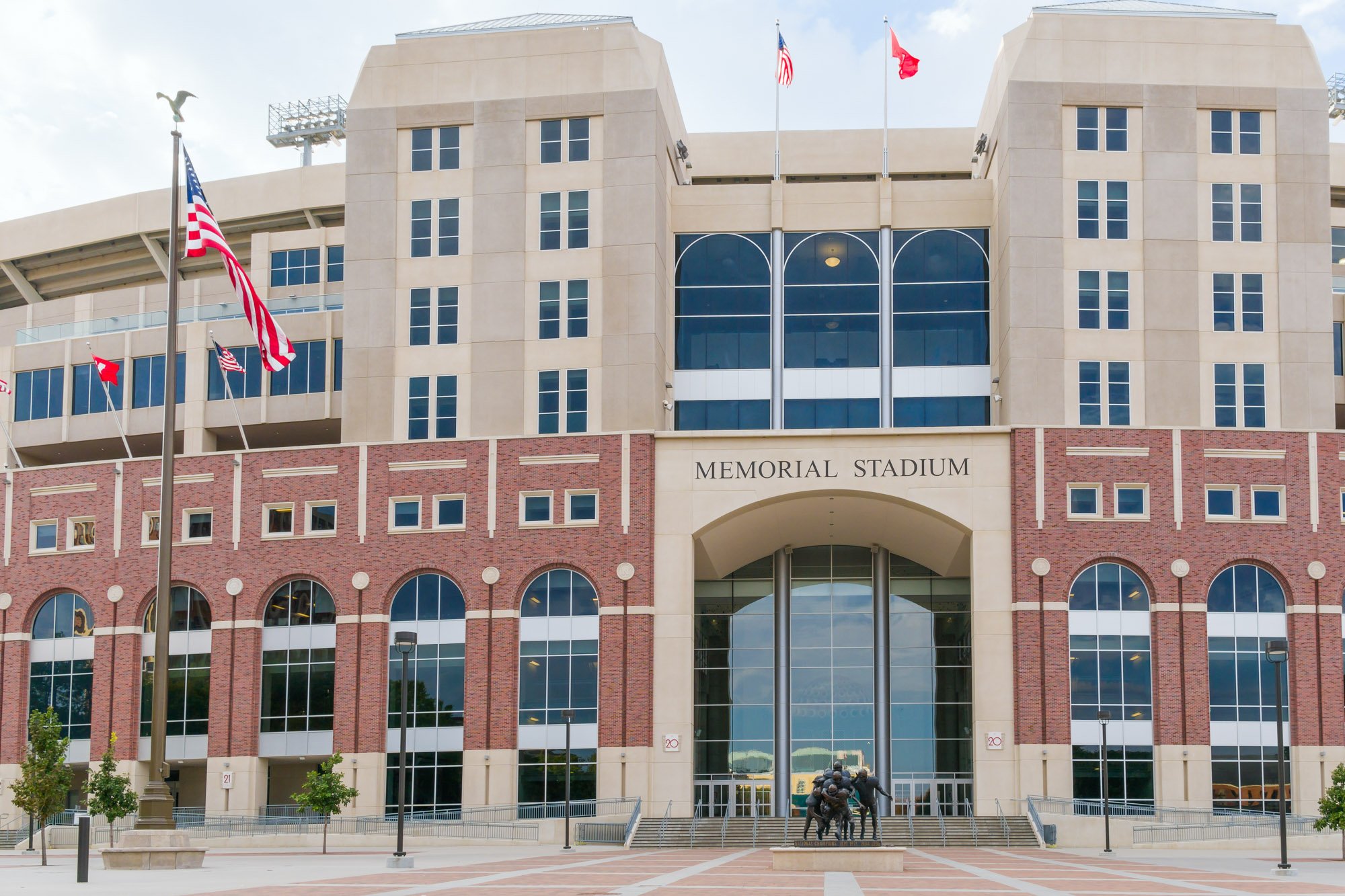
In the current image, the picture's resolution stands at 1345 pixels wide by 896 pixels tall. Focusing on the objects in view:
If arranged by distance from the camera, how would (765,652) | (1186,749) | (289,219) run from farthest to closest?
(289,219)
(765,652)
(1186,749)

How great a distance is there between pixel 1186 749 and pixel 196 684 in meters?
37.1

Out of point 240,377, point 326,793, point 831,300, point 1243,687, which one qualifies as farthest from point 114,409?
point 1243,687

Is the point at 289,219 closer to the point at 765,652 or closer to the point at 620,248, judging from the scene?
the point at 620,248

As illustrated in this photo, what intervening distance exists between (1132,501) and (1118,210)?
11.7 m

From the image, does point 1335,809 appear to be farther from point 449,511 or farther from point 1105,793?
point 449,511

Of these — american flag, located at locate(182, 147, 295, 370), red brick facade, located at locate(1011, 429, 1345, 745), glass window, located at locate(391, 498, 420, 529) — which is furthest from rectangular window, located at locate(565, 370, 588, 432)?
red brick facade, located at locate(1011, 429, 1345, 745)

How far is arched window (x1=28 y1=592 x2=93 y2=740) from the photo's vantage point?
6203cm

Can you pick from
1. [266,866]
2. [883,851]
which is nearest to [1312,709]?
[883,851]

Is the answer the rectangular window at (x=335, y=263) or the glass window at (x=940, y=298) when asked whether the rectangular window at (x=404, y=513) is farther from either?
the glass window at (x=940, y=298)

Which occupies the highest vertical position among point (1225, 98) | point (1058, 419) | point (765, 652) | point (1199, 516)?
point (1225, 98)

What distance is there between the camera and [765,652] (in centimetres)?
6450

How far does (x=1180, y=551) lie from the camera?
187 feet

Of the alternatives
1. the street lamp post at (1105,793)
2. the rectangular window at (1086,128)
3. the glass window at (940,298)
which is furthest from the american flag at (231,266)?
the rectangular window at (1086,128)

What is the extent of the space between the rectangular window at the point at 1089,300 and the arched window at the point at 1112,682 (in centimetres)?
951
